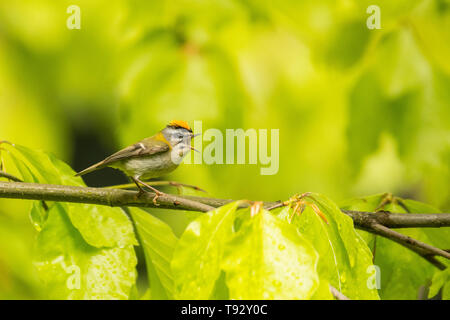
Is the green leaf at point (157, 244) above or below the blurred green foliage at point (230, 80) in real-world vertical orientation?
below

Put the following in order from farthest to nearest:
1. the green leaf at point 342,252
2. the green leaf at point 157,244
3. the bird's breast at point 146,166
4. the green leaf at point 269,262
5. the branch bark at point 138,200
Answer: the bird's breast at point 146,166
the green leaf at point 157,244
the branch bark at point 138,200
the green leaf at point 342,252
the green leaf at point 269,262

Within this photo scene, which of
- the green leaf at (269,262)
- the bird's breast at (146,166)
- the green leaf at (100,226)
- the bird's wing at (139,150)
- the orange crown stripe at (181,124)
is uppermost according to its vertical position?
the orange crown stripe at (181,124)

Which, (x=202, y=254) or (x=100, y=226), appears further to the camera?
(x=100, y=226)

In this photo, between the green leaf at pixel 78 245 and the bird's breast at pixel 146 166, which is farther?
the bird's breast at pixel 146 166

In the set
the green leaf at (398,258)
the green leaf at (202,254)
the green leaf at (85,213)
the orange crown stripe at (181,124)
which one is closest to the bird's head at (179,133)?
the orange crown stripe at (181,124)

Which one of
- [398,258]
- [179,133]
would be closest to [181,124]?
[179,133]

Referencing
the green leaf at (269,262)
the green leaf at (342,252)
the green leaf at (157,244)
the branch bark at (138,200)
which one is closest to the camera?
the green leaf at (269,262)

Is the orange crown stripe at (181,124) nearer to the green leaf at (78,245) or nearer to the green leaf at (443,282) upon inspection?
the green leaf at (78,245)

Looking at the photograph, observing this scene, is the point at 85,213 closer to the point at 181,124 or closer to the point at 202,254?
the point at 181,124
